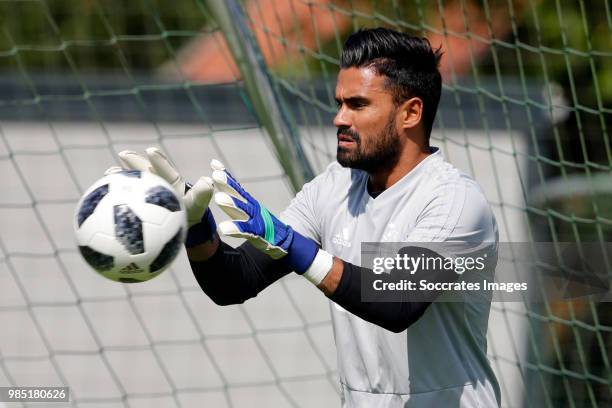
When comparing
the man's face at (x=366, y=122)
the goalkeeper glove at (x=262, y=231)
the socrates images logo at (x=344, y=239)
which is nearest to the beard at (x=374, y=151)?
the man's face at (x=366, y=122)

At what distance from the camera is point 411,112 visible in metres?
2.97

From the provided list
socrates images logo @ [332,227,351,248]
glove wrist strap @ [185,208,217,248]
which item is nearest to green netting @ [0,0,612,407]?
socrates images logo @ [332,227,351,248]

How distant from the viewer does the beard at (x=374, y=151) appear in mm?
2852

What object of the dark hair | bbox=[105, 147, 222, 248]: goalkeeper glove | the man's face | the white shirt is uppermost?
the dark hair

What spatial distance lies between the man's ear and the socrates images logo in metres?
0.34

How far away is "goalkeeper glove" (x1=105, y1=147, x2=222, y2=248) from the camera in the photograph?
8.69 ft

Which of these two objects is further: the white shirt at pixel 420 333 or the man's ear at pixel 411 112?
the man's ear at pixel 411 112

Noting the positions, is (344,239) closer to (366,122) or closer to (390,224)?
(390,224)

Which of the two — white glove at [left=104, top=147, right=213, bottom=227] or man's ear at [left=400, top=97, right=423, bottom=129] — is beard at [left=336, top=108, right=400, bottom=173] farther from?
white glove at [left=104, top=147, right=213, bottom=227]

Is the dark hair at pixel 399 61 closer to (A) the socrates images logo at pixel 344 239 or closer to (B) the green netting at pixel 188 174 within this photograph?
(A) the socrates images logo at pixel 344 239

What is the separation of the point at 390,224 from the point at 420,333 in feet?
1.02

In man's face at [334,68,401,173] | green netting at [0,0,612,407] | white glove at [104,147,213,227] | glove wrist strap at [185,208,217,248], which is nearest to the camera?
white glove at [104,147,213,227]

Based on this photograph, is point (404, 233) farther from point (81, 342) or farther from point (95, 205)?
point (81, 342)

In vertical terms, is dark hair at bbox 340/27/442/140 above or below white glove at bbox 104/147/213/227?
above
